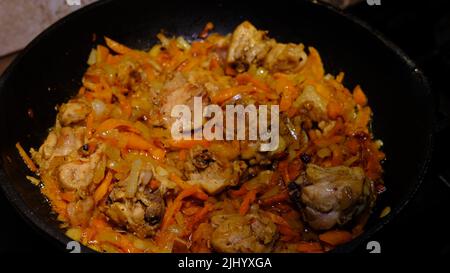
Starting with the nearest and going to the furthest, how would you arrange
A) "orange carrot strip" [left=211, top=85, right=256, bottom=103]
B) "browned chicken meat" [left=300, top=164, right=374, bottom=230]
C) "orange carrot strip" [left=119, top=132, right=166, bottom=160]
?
"browned chicken meat" [left=300, top=164, right=374, bottom=230], "orange carrot strip" [left=119, top=132, right=166, bottom=160], "orange carrot strip" [left=211, top=85, right=256, bottom=103]

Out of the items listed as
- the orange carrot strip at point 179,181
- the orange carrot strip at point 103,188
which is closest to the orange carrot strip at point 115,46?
the orange carrot strip at point 103,188

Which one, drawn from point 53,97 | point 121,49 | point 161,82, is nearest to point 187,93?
point 161,82

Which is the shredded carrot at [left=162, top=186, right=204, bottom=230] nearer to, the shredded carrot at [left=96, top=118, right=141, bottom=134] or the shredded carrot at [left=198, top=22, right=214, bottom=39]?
the shredded carrot at [left=96, top=118, right=141, bottom=134]

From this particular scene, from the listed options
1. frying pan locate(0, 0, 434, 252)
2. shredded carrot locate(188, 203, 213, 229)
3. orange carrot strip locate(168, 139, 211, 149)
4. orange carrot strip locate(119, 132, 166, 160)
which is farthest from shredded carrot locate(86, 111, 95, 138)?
shredded carrot locate(188, 203, 213, 229)

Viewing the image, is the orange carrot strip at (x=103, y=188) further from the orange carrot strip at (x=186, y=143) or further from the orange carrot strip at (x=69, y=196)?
the orange carrot strip at (x=186, y=143)

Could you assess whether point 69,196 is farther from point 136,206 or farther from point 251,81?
point 251,81

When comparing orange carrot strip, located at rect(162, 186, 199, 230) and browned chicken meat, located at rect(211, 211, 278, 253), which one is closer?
browned chicken meat, located at rect(211, 211, 278, 253)

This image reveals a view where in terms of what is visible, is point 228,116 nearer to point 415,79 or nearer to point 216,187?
point 216,187
